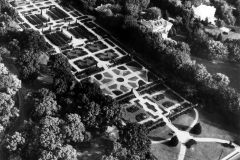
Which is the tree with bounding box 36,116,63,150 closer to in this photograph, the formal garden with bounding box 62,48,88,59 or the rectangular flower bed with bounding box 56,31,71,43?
the formal garden with bounding box 62,48,88,59

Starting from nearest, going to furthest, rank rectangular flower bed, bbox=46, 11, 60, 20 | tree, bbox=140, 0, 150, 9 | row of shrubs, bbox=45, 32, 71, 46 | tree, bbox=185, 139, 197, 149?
1. tree, bbox=185, 139, 197, 149
2. row of shrubs, bbox=45, 32, 71, 46
3. rectangular flower bed, bbox=46, 11, 60, 20
4. tree, bbox=140, 0, 150, 9

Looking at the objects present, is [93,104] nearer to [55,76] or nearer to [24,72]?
[55,76]

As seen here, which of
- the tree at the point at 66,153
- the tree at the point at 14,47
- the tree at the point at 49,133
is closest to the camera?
the tree at the point at 66,153

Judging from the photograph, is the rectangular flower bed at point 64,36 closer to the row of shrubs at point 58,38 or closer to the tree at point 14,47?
the row of shrubs at point 58,38

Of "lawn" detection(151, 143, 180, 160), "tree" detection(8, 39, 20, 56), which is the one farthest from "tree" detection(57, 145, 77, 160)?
"tree" detection(8, 39, 20, 56)

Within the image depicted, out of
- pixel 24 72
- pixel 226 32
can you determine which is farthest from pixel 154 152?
Result: pixel 226 32

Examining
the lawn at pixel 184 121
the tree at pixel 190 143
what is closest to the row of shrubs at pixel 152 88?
the lawn at pixel 184 121
